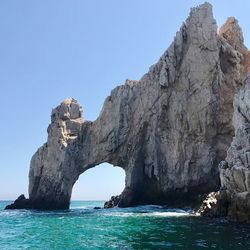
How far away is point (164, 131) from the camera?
211ft

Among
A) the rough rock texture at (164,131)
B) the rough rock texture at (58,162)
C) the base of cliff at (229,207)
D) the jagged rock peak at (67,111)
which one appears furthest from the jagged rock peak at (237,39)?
the rough rock texture at (58,162)

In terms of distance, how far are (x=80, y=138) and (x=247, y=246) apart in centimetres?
5226

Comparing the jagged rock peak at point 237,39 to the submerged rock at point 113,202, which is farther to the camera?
the submerged rock at point 113,202

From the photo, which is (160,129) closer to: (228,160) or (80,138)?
(80,138)

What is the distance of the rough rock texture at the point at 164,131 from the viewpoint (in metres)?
59.9

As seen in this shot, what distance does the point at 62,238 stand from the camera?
28047mm

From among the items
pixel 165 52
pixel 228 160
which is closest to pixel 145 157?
pixel 165 52

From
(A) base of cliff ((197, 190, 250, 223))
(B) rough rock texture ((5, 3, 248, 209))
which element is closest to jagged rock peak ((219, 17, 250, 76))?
(B) rough rock texture ((5, 3, 248, 209))

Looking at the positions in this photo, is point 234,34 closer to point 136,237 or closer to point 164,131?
point 164,131

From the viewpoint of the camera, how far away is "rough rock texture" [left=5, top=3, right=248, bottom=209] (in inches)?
2359

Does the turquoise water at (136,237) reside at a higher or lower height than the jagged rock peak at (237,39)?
lower

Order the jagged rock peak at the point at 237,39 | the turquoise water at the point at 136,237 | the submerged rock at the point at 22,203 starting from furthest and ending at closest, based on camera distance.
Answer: the submerged rock at the point at 22,203 → the jagged rock peak at the point at 237,39 → the turquoise water at the point at 136,237

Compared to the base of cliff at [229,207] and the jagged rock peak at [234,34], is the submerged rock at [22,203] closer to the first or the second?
the base of cliff at [229,207]

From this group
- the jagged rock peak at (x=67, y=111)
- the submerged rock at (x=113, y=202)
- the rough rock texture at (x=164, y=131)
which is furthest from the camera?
the submerged rock at (x=113, y=202)
